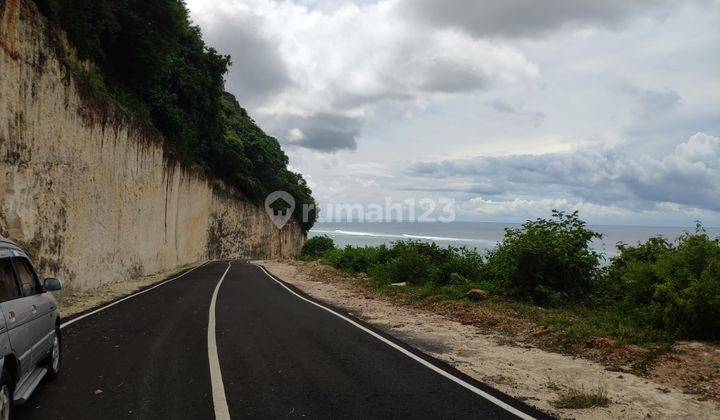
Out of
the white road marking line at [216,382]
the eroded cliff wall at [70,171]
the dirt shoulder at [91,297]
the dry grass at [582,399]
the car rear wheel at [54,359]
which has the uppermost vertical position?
the eroded cliff wall at [70,171]

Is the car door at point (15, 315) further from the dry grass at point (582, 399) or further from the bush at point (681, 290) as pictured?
the bush at point (681, 290)

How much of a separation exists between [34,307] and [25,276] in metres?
0.83

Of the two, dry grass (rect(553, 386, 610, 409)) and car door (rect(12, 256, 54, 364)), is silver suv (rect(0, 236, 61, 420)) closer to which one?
car door (rect(12, 256, 54, 364))

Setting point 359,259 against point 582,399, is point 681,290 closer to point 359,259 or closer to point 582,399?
point 582,399

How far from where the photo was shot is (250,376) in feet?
22.6

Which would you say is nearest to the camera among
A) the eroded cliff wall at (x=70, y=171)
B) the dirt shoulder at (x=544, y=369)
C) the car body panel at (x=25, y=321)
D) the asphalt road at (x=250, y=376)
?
the car body panel at (x=25, y=321)

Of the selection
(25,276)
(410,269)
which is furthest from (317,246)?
(25,276)

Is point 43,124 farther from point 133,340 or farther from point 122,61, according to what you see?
point 122,61

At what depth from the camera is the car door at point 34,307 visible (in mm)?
5527

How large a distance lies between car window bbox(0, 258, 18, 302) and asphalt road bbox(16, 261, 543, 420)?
137 centimetres

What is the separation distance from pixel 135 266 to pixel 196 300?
12.2 m

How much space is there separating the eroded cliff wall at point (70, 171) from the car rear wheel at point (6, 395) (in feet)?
33.6

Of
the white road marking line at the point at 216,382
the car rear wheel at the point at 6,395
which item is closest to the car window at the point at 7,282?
the car rear wheel at the point at 6,395

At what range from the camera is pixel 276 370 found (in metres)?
7.24
